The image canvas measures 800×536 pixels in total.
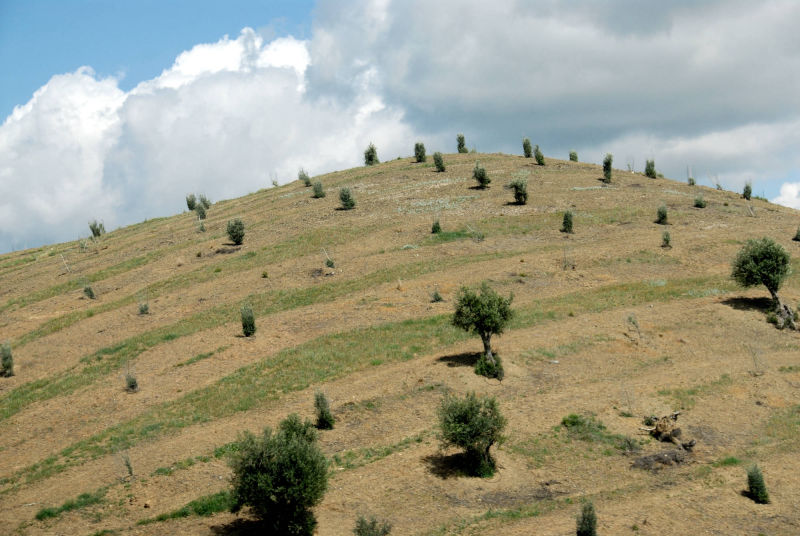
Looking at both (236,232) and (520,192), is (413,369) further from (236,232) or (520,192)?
(520,192)

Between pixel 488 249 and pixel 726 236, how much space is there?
51.2 feet

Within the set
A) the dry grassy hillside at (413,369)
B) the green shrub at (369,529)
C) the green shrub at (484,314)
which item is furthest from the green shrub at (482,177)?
the green shrub at (369,529)

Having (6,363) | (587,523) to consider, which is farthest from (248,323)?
(587,523)

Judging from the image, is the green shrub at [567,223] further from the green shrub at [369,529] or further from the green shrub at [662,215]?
the green shrub at [369,529]

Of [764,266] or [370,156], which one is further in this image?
[370,156]

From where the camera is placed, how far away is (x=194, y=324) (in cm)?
3005

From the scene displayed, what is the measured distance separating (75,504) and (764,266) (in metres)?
29.1

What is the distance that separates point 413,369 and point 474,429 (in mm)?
6740

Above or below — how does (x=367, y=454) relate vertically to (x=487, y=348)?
below

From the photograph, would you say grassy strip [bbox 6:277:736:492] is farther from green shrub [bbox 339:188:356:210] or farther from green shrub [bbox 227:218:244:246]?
green shrub [bbox 339:188:356:210]

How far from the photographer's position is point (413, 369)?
22.7m

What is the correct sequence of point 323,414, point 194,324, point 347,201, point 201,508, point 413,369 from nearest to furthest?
point 201,508 → point 323,414 → point 413,369 → point 194,324 → point 347,201

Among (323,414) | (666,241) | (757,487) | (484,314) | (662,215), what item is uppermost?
(662,215)

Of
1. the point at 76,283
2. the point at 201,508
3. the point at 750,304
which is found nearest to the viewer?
the point at 201,508
